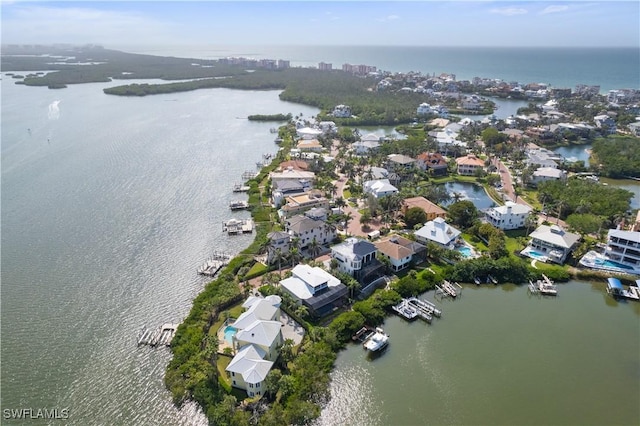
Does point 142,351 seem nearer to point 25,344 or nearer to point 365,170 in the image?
point 25,344

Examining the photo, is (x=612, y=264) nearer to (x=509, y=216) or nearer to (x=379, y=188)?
(x=509, y=216)

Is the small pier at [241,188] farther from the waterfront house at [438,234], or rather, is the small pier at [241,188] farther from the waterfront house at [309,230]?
the waterfront house at [438,234]

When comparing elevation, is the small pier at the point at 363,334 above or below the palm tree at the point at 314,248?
below

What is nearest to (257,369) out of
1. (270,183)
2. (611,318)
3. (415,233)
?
(415,233)

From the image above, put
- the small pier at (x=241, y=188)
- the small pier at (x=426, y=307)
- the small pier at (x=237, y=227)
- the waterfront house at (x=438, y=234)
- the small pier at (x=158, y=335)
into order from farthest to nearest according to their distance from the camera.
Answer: the small pier at (x=241, y=188), the small pier at (x=237, y=227), the waterfront house at (x=438, y=234), the small pier at (x=426, y=307), the small pier at (x=158, y=335)

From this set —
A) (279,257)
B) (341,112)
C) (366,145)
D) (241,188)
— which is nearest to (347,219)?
(279,257)

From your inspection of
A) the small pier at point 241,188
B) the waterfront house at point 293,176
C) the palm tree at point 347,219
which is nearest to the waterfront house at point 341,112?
the waterfront house at point 293,176
